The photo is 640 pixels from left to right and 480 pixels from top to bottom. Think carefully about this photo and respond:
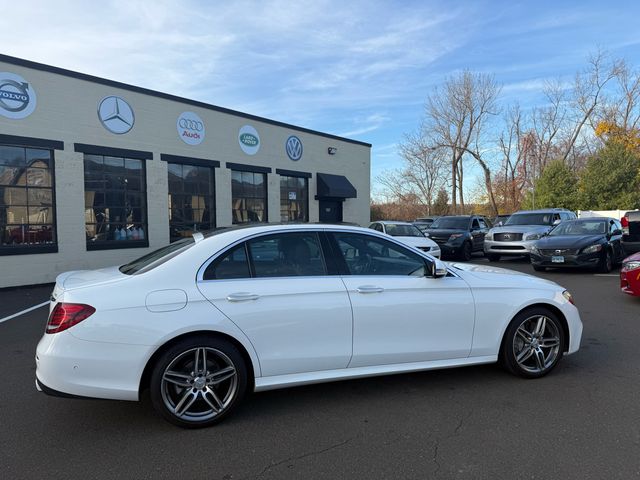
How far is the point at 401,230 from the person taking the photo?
46.9 feet

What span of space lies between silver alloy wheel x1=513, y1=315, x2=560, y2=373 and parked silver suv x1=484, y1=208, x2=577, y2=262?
10464 millimetres

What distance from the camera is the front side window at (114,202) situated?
11907 millimetres

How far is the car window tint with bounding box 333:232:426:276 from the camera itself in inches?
158

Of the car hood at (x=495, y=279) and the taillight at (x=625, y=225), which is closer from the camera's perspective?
the car hood at (x=495, y=279)

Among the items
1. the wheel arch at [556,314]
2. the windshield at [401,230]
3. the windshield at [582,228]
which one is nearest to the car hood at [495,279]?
the wheel arch at [556,314]

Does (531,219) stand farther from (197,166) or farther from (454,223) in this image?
(197,166)

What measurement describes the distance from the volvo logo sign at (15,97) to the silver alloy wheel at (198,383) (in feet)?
32.3

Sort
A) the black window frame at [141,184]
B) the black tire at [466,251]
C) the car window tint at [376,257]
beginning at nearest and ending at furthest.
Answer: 1. the car window tint at [376,257]
2. the black window frame at [141,184]
3. the black tire at [466,251]

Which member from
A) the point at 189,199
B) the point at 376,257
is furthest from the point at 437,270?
the point at 189,199

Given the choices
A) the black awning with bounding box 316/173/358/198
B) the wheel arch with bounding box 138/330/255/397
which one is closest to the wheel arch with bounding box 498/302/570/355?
the wheel arch with bounding box 138/330/255/397

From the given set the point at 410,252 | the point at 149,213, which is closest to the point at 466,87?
the point at 149,213

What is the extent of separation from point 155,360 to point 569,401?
339 centimetres

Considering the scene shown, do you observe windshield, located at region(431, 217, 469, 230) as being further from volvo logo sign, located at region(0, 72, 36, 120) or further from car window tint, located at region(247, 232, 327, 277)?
car window tint, located at region(247, 232, 327, 277)

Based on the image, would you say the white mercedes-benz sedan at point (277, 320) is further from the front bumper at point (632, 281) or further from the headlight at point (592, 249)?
the headlight at point (592, 249)
